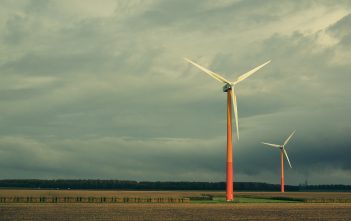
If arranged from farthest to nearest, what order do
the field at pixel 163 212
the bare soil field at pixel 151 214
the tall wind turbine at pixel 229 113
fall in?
1. the tall wind turbine at pixel 229 113
2. the field at pixel 163 212
3. the bare soil field at pixel 151 214

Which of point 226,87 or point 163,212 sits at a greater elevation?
point 226,87

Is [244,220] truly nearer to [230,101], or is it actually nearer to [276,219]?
[276,219]

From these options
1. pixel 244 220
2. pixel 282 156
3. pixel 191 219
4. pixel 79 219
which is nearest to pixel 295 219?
Result: pixel 244 220

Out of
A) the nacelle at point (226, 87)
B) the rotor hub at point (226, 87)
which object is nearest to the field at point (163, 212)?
the rotor hub at point (226, 87)

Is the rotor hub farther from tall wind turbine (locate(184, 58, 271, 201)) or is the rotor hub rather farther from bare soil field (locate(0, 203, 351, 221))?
bare soil field (locate(0, 203, 351, 221))

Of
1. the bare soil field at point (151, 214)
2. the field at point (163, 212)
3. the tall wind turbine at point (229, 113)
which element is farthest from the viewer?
the tall wind turbine at point (229, 113)

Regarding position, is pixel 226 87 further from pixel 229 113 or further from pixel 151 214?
pixel 151 214

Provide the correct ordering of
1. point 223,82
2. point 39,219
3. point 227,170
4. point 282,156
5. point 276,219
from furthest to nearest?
point 282,156, point 223,82, point 227,170, point 276,219, point 39,219

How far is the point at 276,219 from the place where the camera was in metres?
52.6

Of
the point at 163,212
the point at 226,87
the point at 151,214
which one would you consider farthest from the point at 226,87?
the point at 151,214

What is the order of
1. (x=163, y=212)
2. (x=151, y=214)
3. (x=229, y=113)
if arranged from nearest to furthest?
(x=151, y=214), (x=163, y=212), (x=229, y=113)

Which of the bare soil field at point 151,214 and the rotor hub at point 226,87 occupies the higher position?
the rotor hub at point 226,87

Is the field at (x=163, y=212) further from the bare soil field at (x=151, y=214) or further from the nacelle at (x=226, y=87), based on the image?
the nacelle at (x=226, y=87)

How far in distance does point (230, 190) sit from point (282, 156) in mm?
75808
